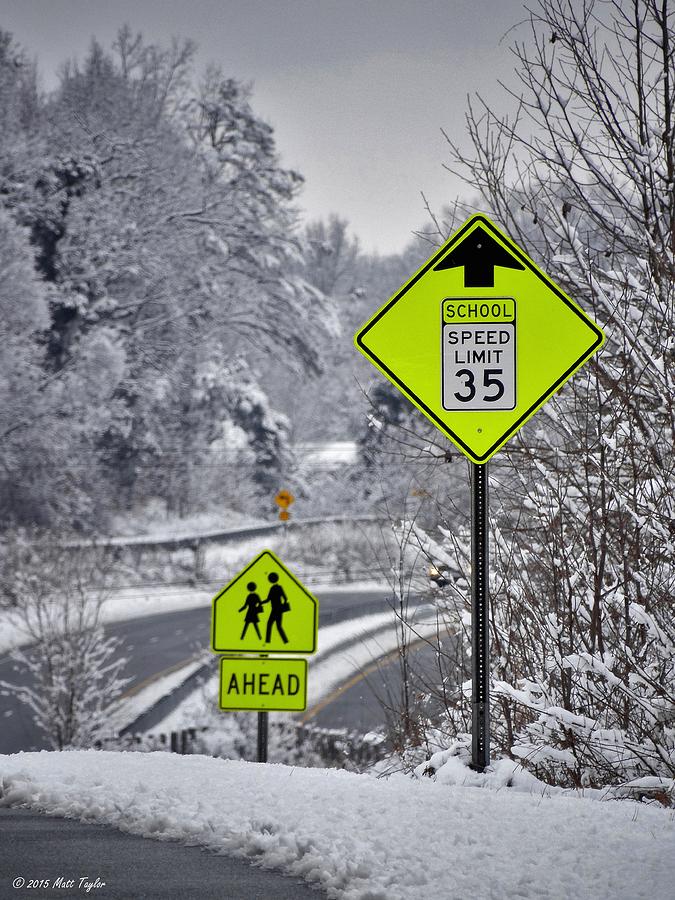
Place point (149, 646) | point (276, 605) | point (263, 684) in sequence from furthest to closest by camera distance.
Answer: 1. point (149, 646)
2. point (276, 605)
3. point (263, 684)

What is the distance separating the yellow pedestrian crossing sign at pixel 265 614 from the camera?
8562mm

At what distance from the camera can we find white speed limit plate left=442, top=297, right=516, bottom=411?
4.82 meters

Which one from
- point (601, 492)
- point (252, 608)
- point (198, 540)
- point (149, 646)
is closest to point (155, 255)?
point (198, 540)

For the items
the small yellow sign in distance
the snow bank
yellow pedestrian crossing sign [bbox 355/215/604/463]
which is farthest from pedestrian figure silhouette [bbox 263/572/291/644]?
yellow pedestrian crossing sign [bbox 355/215/604/463]

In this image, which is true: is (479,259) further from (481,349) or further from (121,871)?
(121,871)

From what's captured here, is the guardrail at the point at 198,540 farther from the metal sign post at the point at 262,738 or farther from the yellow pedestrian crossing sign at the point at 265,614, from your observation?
the metal sign post at the point at 262,738

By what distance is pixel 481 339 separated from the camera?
486 centimetres

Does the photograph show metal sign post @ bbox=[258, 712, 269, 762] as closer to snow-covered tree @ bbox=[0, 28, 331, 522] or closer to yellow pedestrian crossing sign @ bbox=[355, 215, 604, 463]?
yellow pedestrian crossing sign @ bbox=[355, 215, 604, 463]

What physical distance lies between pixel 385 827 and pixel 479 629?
1.22 m

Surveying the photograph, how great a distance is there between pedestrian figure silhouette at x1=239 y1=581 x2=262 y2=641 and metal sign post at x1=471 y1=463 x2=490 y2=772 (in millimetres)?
3985

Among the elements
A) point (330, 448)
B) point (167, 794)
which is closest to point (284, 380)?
point (330, 448)

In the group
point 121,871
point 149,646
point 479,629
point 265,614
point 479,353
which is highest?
point 479,353

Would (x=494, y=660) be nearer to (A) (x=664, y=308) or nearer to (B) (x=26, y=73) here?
(A) (x=664, y=308)

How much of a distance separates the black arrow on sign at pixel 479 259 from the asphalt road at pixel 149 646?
39.7 ft
